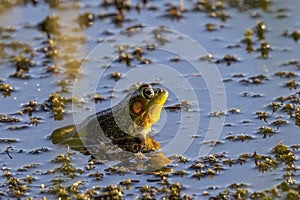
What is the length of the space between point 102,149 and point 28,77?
2.50 m

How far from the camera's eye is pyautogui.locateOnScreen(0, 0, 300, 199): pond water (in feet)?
24.7

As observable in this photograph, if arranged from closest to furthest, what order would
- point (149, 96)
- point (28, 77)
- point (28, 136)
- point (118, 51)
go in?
point (149, 96), point (28, 136), point (28, 77), point (118, 51)

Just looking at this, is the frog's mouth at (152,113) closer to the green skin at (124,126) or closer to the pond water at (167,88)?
the green skin at (124,126)

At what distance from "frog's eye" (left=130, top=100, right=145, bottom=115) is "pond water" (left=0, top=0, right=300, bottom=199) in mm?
457

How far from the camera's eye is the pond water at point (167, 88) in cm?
752

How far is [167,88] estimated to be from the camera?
9.81 m

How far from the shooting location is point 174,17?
11.9m

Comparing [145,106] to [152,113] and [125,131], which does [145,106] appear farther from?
[125,131]

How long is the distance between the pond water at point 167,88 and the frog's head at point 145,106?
271 mm

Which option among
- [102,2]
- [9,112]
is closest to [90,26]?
[102,2]

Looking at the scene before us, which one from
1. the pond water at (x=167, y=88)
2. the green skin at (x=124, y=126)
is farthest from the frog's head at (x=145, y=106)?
the pond water at (x=167, y=88)

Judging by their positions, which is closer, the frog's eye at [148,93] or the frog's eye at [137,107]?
the frog's eye at [148,93]

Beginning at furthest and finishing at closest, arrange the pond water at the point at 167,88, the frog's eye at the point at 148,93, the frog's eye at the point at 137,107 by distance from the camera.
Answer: the frog's eye at the point at 137,107
the frog's eye at the point at 148,93
the pond water at the point at 167,88

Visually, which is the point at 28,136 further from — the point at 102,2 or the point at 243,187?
the point at 102,2
